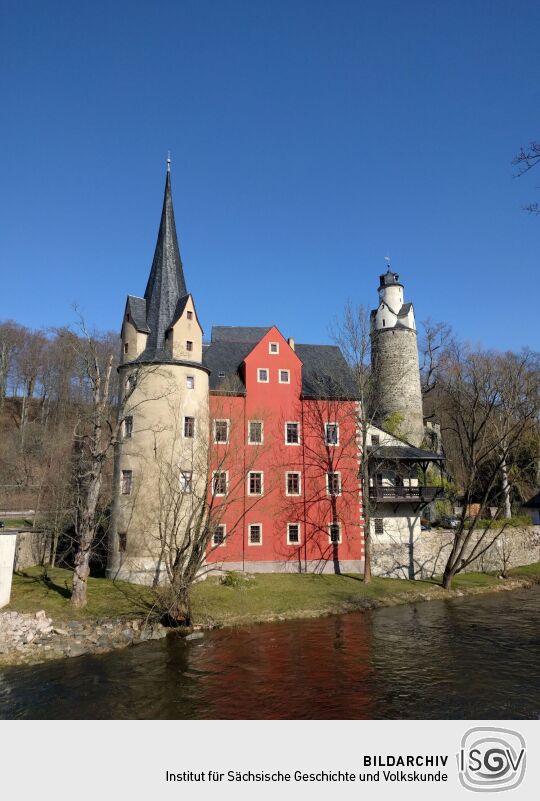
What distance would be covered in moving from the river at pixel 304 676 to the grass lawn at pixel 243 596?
4.88 ft

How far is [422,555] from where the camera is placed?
1227 inches

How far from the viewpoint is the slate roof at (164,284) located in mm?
28375

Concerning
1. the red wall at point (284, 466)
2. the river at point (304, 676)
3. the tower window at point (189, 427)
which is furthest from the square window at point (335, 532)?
the tower window at point (189, 427)

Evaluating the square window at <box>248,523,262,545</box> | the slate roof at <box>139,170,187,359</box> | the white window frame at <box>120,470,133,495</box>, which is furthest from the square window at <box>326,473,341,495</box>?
the slate roof at <box>139,170,187,359</box>

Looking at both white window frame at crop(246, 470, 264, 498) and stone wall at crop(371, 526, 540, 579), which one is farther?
stone wall at crop(371, 526, 540, 579)

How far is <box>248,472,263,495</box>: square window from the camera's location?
96.0 ft

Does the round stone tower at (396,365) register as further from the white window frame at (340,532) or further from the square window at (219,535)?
the square window at (219,535)

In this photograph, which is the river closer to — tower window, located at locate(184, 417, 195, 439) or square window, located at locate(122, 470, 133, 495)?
square window, located at locate(122, 470, 133, 495)

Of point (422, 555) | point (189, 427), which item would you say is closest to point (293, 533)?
point (422, 555)

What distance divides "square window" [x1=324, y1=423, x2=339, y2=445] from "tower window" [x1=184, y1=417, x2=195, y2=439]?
7910 mm

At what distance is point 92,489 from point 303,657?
34.9 feet
